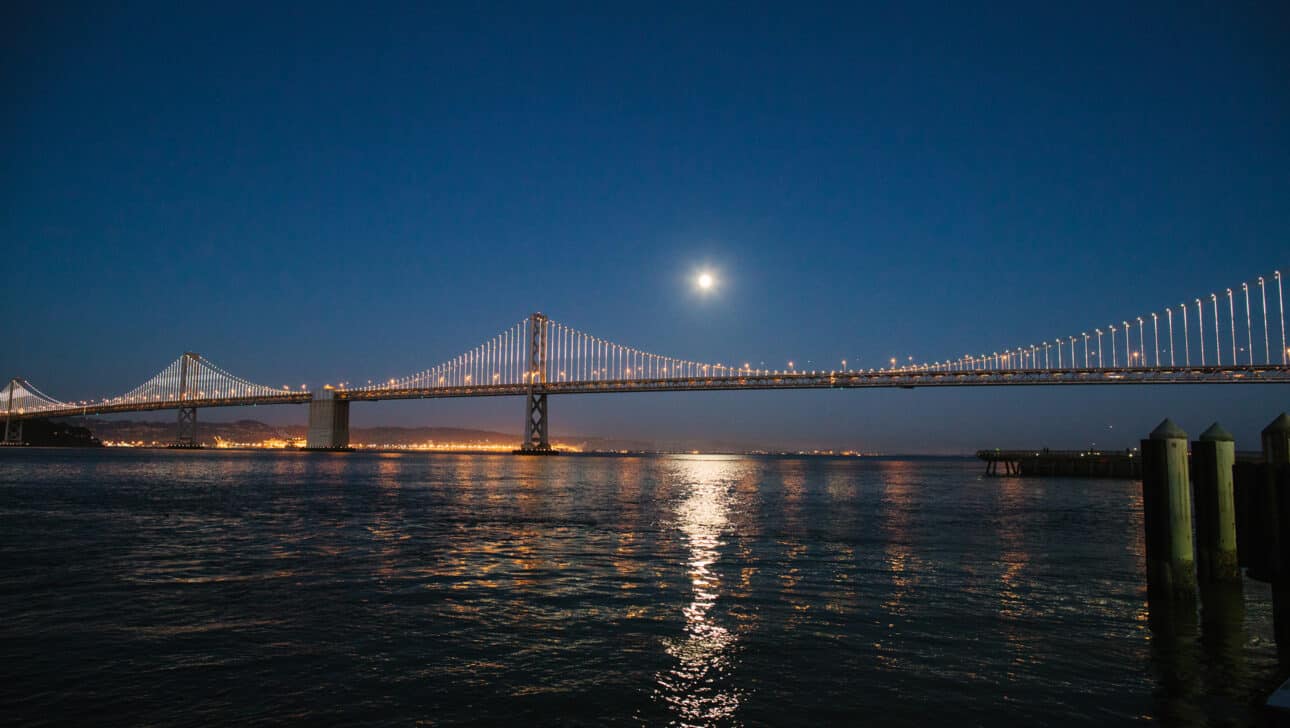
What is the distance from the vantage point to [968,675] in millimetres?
6879

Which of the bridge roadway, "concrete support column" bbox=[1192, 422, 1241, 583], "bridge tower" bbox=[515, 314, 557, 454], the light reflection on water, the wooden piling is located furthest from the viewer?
"bridge tower" bbox=[515, 314, 557, 454]

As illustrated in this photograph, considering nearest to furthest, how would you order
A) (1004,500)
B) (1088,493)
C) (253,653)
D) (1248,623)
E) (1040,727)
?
(1040,727) < (253,653) < (1248,623) < (1004,500) < (1088,493)

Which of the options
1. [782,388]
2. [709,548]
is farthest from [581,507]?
[782,388]

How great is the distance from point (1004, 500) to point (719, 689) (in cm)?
2938

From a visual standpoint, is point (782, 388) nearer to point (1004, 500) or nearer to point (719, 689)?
point (1004, 500)

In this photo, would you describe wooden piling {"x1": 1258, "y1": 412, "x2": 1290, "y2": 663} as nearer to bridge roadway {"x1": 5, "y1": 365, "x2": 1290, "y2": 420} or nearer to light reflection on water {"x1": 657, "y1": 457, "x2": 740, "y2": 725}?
light reflection on water {"x1": 657, "y1": 457, "x2": 740, "y2": 725}

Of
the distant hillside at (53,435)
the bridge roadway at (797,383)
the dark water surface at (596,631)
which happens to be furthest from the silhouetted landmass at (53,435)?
the dark water surface at (596,631)

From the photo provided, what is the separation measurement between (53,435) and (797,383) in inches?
5515

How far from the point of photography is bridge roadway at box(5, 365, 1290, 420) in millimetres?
62906

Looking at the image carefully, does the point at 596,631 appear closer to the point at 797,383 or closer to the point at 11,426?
the point at 797,383

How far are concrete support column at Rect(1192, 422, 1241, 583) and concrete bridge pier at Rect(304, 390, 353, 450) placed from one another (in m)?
105

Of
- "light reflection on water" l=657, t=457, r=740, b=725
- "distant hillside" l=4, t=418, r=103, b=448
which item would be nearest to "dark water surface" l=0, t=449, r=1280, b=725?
"light reflection on water" l=657, t=457, r=740, b=725

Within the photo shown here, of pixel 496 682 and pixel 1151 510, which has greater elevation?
pixel 1151 510

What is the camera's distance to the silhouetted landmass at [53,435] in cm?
14112
